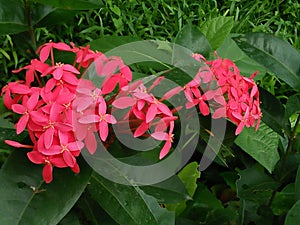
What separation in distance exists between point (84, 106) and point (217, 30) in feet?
2.55

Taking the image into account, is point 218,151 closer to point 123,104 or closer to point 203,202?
point 123,104

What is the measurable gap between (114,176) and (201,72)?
20 cm

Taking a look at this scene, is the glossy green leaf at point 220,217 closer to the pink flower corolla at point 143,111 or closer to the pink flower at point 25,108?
the pink flower corolla at point 143,111

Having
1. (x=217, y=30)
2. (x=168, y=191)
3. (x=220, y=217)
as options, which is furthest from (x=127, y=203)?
(x=217, y=30)

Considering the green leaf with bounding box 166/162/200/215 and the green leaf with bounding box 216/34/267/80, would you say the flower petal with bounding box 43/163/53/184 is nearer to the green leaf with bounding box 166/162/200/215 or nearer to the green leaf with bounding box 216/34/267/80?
the green leaf with bounding box 166/162/200/215

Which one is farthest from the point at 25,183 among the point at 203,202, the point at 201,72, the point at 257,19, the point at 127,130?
the point at 257,19

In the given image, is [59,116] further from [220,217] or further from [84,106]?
[220,217]

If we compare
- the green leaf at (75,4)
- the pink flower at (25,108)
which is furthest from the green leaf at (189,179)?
the pink flower at (25,108)

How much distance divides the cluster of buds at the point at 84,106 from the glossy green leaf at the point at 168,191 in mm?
106

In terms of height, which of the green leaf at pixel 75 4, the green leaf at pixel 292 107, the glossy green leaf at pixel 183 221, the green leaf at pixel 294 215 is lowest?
the glossy green leaf at pixel 183 221

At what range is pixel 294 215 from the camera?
3.26 ft

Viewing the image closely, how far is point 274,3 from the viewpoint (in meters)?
Answer: 2.40

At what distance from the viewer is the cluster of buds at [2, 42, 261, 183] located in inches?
28.3

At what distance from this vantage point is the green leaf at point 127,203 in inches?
33.4
